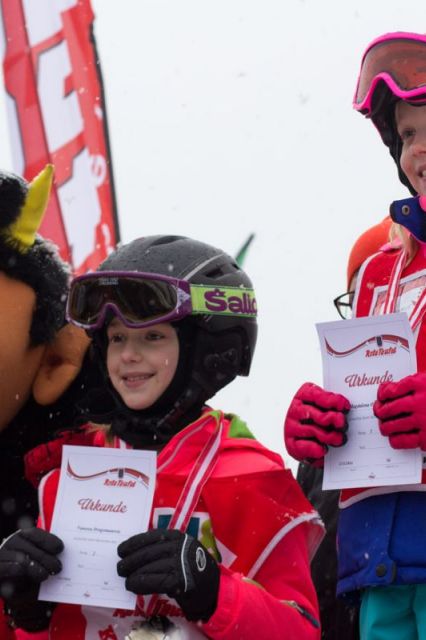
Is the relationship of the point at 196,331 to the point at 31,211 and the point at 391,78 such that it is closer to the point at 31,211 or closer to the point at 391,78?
the point at 31,211

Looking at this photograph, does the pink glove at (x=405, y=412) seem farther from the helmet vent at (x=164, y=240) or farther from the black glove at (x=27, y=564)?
the helmet vent at (x=164, y=240)

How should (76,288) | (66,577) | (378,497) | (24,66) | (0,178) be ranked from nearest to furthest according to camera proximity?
(66,577) < (378,497) < (76,288) < (0,178) < (24,66)

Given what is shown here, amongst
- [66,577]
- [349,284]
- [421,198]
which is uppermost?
[421,198]

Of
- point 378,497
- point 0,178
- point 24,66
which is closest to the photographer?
point 378,497

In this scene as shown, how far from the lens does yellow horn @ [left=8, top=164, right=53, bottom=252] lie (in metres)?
4.01

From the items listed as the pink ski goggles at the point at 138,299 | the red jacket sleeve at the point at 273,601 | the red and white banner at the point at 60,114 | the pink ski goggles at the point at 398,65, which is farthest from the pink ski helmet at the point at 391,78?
the red and white banner at the point at 60,114

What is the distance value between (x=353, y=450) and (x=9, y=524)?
1448mm

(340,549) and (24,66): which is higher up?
(24,66)

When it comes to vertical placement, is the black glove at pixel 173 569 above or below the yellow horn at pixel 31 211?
A: below

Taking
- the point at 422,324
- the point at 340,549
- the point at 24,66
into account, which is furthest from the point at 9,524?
the point at 24,66

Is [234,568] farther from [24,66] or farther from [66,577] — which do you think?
[24,66]

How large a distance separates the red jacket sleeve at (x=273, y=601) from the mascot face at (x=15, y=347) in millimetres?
1255

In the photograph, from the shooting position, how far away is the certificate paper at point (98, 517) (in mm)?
2938

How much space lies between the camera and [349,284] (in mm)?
3777
